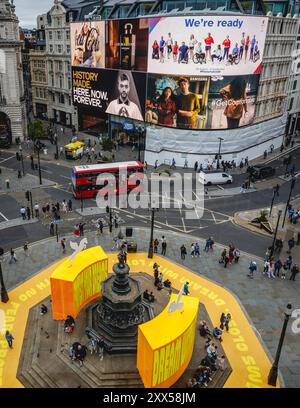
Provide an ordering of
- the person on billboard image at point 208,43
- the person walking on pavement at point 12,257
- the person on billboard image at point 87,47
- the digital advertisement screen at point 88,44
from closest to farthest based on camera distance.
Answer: the person walking on pavement at point 12,257 < the person on billboard image at point 208,43 < the digital advertisement screen at point 88,44 < the person on billboard image at point 87,47

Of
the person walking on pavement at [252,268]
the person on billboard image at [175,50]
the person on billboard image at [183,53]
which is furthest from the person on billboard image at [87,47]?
the person walking on pavement at [252,268]

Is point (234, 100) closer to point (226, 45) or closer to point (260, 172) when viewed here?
point (226, 45)

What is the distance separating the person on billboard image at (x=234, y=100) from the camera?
5225 centimetres

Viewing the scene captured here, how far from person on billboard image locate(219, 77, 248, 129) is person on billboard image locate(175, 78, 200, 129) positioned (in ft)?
13.0

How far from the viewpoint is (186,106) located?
5262 cm

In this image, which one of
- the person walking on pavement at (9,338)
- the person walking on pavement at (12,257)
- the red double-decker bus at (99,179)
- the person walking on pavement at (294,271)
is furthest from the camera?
the red double-decker bus at (99,179)

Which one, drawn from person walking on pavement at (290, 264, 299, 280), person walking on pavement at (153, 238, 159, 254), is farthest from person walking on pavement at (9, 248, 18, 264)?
person walking on pavement at (290, 264, 299, 280)

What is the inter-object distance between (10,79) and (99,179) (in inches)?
1148

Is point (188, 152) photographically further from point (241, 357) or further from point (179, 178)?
point (241, 357)

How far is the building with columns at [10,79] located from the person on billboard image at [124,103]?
51.3 feet

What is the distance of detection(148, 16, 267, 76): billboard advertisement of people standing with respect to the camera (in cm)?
4819

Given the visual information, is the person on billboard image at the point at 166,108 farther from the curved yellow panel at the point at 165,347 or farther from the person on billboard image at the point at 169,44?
the curved yellow panel at the point at 165,347
